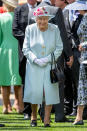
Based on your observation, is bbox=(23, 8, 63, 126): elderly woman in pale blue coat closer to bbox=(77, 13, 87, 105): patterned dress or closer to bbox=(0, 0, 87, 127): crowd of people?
bbox=(0, 0, 87, 127): crowd of people

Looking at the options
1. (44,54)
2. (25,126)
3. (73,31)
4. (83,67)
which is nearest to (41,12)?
(44,54)

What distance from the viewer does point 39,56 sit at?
41.0 feet

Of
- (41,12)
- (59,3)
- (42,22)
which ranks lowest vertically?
(42,22)

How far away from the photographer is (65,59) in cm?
1391

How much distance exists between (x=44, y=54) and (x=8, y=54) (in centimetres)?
301

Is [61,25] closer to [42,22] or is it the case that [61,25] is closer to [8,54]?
[42,22]

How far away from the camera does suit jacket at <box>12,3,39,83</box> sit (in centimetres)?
1380

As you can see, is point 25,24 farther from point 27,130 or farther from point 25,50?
point 27,130

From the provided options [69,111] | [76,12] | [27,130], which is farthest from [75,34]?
[27,130]

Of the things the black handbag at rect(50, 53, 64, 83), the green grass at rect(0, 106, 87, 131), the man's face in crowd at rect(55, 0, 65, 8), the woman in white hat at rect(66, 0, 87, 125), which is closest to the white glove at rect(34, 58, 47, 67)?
the black handbag at rect(50, 53, 64, 83)

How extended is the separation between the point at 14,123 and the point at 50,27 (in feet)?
6.03

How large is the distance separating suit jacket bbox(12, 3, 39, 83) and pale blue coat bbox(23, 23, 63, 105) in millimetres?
1256

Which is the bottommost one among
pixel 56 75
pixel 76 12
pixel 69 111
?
pixel 69 111

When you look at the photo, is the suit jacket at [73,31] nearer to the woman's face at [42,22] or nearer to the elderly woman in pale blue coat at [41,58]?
the elderly woman in pale blue coat at [41,58]
